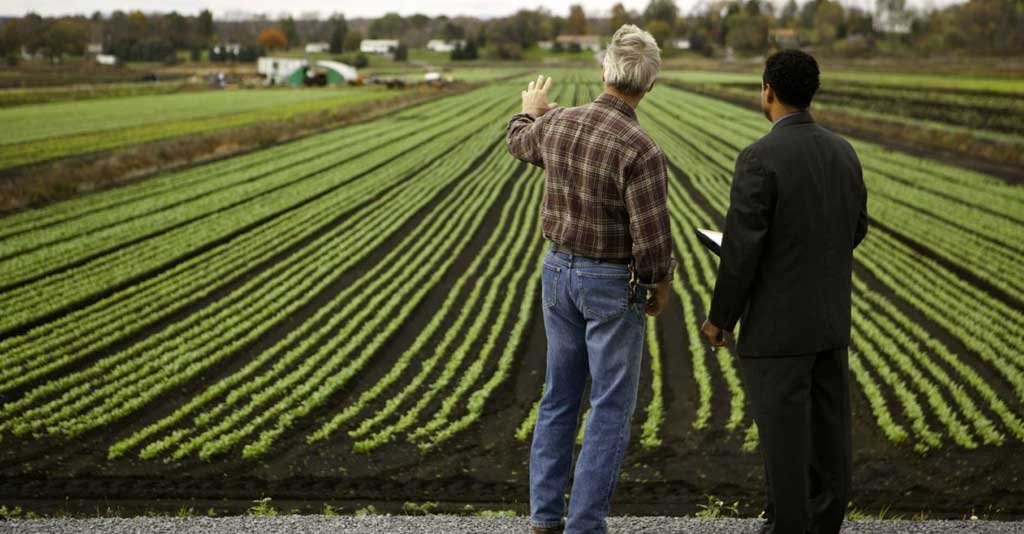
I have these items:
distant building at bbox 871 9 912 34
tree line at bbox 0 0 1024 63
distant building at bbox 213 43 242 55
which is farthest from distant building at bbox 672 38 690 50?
distant building at bbox 213 43 242 55

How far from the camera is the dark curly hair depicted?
308 centimetres

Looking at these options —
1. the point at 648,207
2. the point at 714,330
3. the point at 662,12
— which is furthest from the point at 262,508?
the point at 662,12

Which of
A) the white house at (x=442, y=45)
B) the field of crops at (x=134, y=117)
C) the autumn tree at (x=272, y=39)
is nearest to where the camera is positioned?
the field of crops at (x=134, y=117)

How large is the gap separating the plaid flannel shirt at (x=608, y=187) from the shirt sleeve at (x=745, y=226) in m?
0.21

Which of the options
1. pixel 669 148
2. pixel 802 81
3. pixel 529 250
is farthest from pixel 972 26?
pixel 802 81

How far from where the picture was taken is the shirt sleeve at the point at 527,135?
3.33 m

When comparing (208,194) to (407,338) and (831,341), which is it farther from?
(831,341)

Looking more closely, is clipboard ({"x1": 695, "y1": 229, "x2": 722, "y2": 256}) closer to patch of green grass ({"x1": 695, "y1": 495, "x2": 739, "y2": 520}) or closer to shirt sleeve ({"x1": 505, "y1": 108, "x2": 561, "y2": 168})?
shirt sleeve ({"x1": 505, "y1": 108, "x2": 561, "y2": 168})

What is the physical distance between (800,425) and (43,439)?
5390 mm

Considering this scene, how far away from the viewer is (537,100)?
349 centimetres

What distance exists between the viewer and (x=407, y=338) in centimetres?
904

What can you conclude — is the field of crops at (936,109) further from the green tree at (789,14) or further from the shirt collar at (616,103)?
the shirt collar at (616,103)

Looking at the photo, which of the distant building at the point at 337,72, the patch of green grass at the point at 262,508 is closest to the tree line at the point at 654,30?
the distant building at the point at 337,72

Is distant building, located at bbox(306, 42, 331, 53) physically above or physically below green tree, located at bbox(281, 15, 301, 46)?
below
